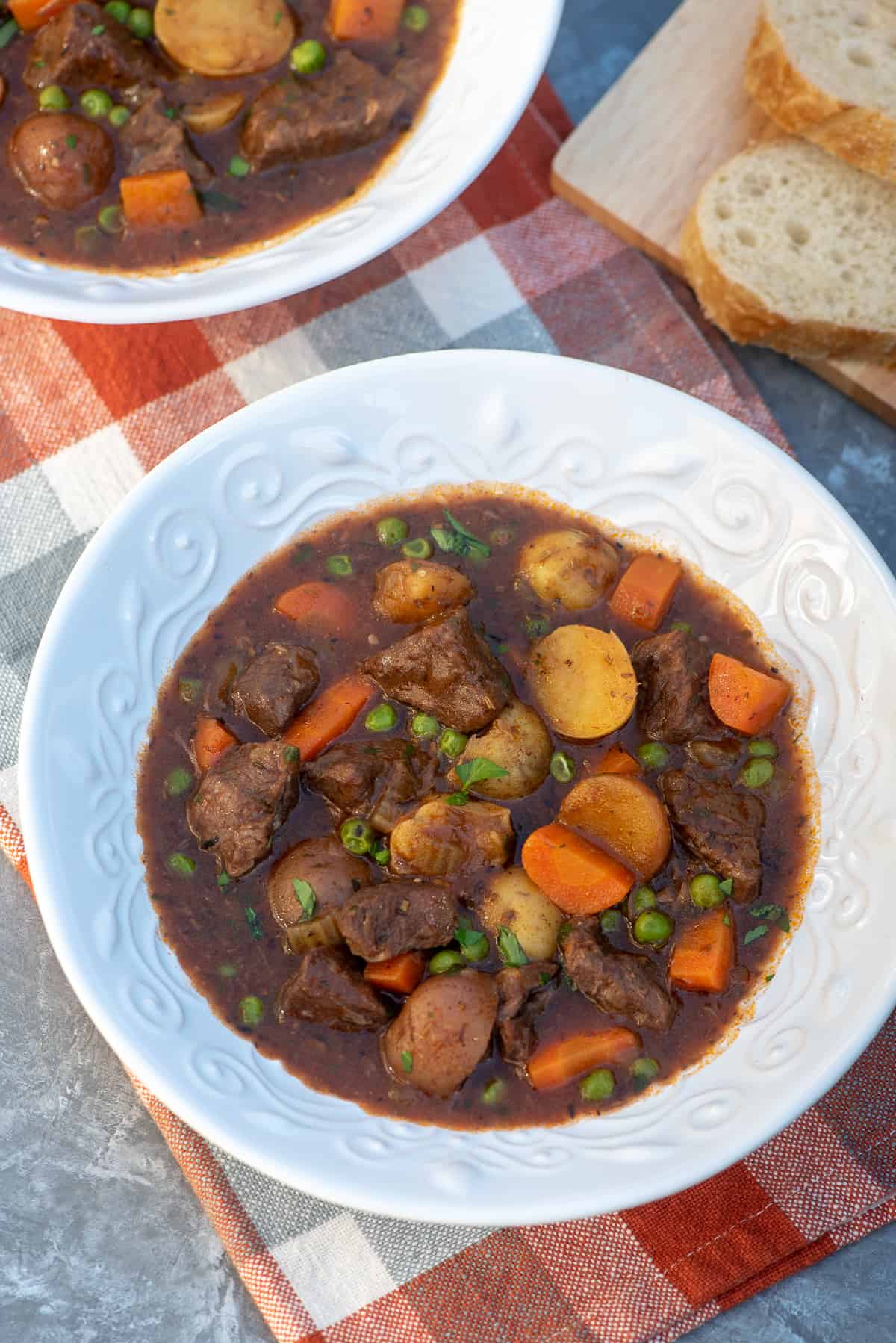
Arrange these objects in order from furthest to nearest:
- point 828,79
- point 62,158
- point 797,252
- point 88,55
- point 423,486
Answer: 1. point 797,252
2. point 828,79
3. point 88,55
4. point 62,158
5. point 423,486

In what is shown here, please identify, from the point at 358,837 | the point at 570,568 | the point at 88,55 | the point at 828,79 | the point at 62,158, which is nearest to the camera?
the point at 358,837

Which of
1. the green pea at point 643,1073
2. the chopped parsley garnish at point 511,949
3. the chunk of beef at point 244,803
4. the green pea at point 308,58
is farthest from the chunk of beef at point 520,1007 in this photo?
the green pea at point 308,58

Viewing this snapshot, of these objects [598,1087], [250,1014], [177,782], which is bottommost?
[250,1014]

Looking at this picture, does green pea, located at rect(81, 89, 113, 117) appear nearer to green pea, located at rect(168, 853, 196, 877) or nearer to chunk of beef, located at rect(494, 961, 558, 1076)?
green pea, located at rect(168, 853, 196, 877)

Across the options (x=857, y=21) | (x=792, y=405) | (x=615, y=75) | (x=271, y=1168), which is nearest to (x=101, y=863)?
(x=271, y=1168)

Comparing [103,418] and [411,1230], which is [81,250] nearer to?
[103,418]

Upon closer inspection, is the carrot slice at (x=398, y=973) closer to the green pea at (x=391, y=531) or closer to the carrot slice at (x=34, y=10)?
the green pea at (x=391, y=531)

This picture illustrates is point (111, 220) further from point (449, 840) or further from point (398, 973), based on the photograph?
point (398, 973)

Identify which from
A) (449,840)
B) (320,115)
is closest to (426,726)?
(449,840)
